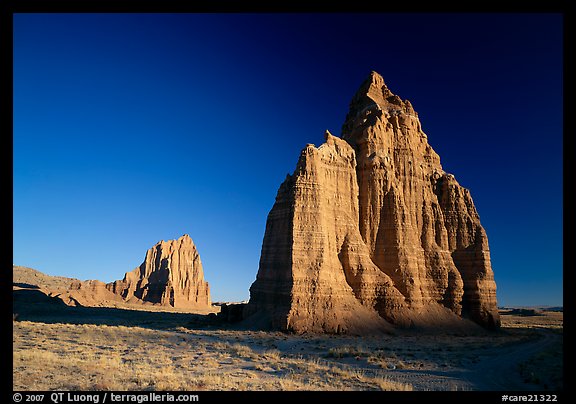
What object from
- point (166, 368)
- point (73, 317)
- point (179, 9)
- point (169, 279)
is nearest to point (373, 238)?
point (166, 368)

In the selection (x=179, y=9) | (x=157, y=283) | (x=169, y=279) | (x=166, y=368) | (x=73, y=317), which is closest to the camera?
(x=179, y=9)

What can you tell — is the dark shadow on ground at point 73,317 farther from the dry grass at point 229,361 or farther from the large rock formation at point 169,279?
the large rock formation at point 169,279

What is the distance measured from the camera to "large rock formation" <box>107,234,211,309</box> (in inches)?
4045

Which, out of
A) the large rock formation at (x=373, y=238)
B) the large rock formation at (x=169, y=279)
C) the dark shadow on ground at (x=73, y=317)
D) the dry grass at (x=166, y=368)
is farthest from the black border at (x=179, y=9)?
the large rock formation at (x=169, y=279)

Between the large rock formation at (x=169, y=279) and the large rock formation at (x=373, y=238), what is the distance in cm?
6627

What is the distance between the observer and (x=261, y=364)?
21422 millimetres

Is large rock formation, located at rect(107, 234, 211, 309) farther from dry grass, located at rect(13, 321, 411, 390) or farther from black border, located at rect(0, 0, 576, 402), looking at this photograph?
black border, located at rect(0, 0, 576, 402)

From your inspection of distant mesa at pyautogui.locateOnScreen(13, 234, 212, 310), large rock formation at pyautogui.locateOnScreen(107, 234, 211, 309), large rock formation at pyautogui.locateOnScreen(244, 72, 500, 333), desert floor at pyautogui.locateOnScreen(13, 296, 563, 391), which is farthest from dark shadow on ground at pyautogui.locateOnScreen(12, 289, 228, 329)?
large rock formation at pyautogui.locateOnScreen(107, 234, 211, 309)

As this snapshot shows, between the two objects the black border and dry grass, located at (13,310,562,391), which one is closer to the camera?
the black border

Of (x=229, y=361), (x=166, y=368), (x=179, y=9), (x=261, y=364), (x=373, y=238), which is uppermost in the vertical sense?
(x=179, y=9)

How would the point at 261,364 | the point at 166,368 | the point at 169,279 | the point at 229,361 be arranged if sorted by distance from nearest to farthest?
the point at 166,368, the point at 261,364, the point at 229,361, the point at 169,279

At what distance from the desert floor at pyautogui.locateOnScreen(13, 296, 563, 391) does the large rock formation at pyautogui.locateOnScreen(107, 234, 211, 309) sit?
68.9 m

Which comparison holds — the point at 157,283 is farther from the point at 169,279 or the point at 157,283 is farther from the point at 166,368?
the point at 166,368

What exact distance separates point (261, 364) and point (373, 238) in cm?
3106
